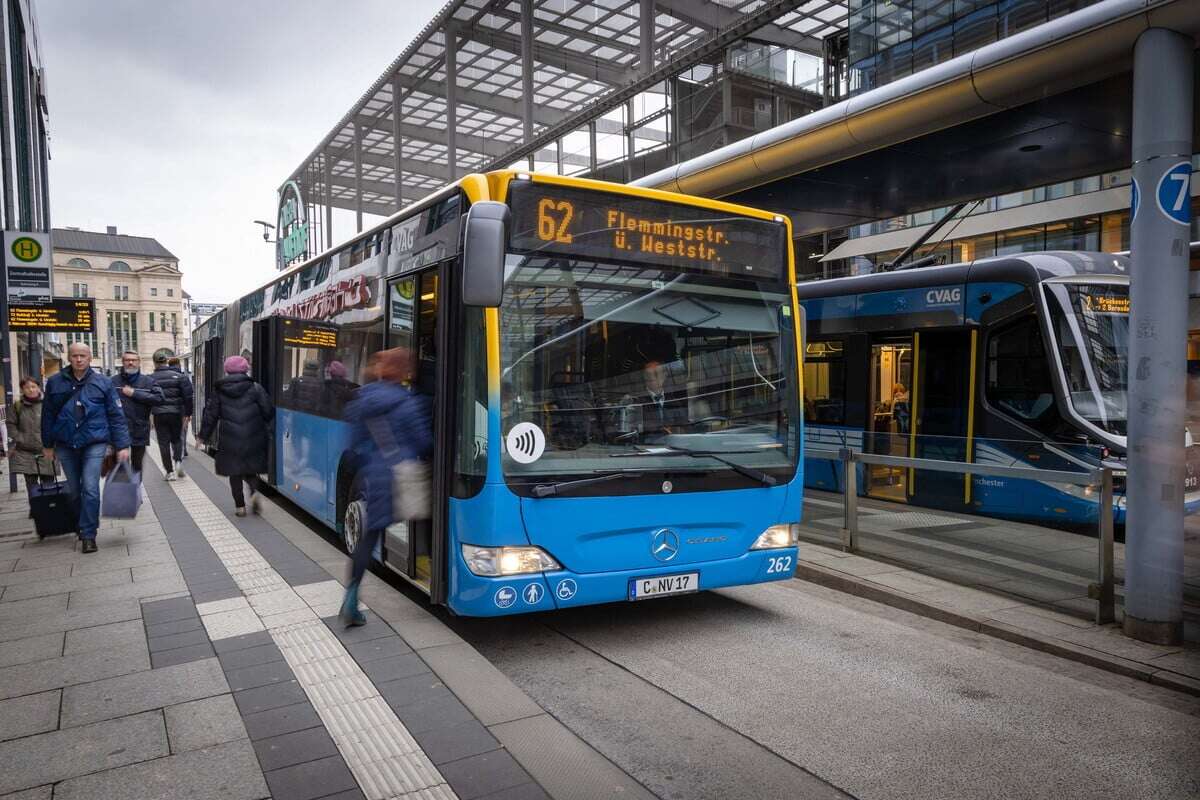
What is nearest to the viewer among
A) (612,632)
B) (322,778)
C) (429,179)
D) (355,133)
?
(322,778)

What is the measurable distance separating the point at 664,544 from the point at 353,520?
2885 mm

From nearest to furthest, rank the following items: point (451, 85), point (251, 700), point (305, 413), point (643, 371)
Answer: point (251, 700)
point (643, 371)
point (305, 413)
point (451, 85)

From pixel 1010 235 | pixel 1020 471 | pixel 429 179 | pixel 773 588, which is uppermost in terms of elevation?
pixel 429 179

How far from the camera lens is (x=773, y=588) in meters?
6.77

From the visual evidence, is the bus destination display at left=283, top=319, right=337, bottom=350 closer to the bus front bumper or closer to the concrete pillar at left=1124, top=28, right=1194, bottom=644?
the bus front bumper

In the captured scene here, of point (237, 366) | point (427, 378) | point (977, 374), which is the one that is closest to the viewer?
point (427, 378)

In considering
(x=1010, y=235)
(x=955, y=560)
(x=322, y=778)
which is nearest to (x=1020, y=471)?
(x=955, y=560)

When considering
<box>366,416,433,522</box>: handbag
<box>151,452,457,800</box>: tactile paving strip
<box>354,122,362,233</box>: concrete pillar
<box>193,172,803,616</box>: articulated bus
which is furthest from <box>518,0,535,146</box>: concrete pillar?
<box>366,416,433,522</box>: handbag

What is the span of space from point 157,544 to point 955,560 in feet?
23.8

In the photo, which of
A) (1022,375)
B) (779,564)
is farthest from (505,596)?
(1022,375)

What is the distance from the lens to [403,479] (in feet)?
16.5

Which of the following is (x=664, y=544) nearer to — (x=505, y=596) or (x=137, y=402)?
(x=505, y=596)

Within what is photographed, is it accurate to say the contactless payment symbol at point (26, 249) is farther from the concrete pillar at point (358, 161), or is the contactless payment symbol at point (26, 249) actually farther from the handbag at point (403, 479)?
the concrete pillar at point (358, 161)

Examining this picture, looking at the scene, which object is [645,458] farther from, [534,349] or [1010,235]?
[1010,235]
